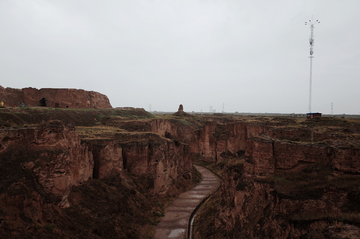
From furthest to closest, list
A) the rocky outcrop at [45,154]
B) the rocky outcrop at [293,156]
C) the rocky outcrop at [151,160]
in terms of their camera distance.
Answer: the rocky outcrop at [151,160] → the rocky outcrop at [45,154] → the rocky outcrop at [293,156]

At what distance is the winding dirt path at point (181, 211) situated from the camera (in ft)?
56.5

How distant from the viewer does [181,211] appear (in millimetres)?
21125

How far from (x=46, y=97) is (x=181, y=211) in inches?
1198

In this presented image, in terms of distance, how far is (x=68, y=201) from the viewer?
13.4 meters

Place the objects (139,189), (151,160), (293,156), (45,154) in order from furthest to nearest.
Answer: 1. (151,160)
2. (139,189)
3. (45,154)
4. (293,156)

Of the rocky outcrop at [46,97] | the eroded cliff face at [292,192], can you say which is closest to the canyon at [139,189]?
the eroded cliff face at [292,192]

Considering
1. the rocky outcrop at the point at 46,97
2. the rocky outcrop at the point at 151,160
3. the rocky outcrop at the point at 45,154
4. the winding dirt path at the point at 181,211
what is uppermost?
the rocky outcrop at the point at 46,97

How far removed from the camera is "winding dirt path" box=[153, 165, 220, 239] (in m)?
17.2

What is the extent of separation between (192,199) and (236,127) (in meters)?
17.6

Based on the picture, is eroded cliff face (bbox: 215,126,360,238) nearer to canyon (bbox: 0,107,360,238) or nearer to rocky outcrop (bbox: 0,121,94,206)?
canyon (bbox: 0,107,360,238)

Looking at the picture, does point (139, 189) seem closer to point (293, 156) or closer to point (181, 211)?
point (181, 211)

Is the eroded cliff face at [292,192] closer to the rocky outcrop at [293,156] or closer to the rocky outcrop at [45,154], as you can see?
the rocky outcrop at [293,156]

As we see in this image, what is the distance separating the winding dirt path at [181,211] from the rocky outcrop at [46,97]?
2701 centimetres

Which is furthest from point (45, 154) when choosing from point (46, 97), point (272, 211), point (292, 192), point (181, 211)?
point (46, 97)
